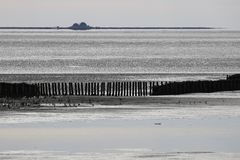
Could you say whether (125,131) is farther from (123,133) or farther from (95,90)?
(95,90)

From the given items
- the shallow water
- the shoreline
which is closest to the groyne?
the shoreline

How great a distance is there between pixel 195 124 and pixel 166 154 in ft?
31.7

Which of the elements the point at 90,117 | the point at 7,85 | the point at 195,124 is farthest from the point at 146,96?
the point at 195,124

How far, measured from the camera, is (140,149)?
1312 inches

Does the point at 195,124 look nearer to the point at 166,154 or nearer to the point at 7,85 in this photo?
the point at 166,154

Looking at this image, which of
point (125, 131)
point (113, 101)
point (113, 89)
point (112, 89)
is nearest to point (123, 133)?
point (125, 131)

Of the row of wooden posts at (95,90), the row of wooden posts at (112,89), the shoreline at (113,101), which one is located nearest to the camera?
the shoreline at (113,101)

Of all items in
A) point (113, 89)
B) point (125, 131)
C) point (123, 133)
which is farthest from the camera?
point (113, 89)

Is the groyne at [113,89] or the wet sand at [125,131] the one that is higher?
the wet sand at [125,131]

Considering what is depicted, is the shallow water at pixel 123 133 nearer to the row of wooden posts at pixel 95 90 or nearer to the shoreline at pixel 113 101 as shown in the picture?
the shoreline at pixel 113 101

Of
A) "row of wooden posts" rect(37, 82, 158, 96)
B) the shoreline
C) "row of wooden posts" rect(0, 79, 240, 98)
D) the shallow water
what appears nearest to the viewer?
the shallow water

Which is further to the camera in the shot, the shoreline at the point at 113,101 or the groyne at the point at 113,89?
the groyne at the point at 113,89

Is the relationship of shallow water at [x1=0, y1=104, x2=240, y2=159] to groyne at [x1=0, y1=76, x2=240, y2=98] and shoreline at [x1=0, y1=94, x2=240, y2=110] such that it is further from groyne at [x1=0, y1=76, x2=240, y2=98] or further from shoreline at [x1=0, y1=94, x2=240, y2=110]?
groyne at [x1=0, y1=76, x2=240, y2=98]

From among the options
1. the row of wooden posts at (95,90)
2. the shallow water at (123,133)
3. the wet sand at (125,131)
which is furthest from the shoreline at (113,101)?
the row of wooden posts at (95,90)
